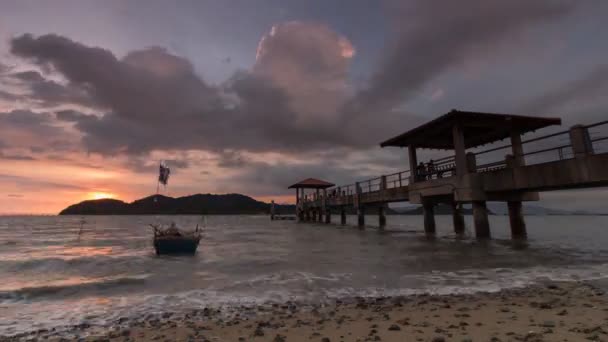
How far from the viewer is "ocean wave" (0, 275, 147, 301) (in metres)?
8.91

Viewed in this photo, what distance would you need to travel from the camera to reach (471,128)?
22406 millimetres

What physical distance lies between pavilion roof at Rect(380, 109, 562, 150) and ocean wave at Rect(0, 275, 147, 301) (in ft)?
58.5

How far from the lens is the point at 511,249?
1593cm

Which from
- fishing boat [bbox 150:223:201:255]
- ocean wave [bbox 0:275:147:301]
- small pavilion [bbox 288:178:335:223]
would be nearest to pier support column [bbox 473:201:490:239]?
fishing boat [bbox 150:223:201:255]

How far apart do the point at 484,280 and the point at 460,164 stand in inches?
456

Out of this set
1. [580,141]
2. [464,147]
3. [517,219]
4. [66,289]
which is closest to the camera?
[66,289]

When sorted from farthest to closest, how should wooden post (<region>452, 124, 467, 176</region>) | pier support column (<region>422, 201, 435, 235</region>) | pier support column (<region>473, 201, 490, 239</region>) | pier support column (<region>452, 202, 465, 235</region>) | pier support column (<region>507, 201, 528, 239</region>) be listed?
pier support column (<region>422, 201, 435, 235</region>) → pier support column (<region>452, 202, 465, 235</region>) → pier support column (<region>507, 201, 528, 239</region>) → pier support column (<region>473, 201, 490, 239</region>) → wooden post (<region>452, 124, 467, 176</region>)

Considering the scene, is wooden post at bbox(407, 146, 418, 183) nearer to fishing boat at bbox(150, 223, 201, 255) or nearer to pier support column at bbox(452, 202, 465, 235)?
pier support column at bbox(452, 202, 465, 235)

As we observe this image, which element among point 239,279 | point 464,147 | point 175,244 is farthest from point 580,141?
point 175,244

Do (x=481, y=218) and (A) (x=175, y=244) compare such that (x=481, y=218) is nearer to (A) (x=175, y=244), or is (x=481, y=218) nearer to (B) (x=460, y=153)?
(B) (x=460, y=153)

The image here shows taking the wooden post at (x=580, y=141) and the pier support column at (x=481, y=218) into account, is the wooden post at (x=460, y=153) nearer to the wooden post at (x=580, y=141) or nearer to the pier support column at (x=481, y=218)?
the pier support column at (x=481, y=218)

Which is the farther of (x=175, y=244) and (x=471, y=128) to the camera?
(x=471, y=128)

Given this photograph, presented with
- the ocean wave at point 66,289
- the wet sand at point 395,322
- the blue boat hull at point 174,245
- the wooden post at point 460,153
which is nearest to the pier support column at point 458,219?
the wooden post at point 460,153

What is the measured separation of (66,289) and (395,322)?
31.7ft
